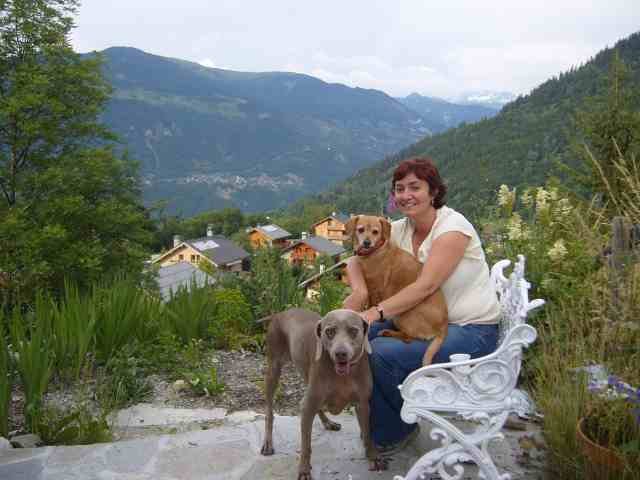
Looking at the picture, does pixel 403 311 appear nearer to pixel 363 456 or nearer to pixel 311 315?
pixel 311 315

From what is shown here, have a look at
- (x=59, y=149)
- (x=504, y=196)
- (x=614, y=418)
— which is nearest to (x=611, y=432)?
(x=614, y=418)

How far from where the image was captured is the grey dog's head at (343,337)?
2.41 metres

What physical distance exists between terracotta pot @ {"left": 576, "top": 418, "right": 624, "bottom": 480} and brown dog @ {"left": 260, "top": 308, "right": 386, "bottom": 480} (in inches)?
39.8

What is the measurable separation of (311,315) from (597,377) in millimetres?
1477

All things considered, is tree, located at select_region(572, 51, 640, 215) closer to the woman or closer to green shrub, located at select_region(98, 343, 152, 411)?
the woman

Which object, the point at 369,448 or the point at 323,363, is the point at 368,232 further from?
the point at 369,448

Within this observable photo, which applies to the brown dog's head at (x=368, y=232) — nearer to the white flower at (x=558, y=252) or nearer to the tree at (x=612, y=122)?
the white flower at (x=558, y=252)

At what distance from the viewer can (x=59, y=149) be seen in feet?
53.7

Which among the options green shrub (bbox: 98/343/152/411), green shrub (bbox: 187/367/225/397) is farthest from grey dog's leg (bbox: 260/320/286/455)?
green shrub (bbox: 98/343/152/411)

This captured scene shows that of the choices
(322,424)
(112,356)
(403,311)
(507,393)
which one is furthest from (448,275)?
(112,356)

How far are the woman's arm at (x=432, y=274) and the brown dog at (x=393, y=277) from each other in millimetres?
70

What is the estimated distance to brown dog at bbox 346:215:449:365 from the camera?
281 centimetres

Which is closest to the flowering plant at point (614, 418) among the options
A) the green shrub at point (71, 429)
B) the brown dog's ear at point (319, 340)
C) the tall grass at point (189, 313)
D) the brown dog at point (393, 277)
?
the brown dog at point (393, 277)

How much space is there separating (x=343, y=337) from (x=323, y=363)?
263mm
